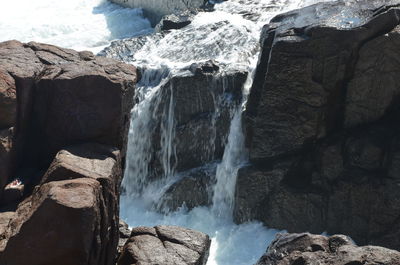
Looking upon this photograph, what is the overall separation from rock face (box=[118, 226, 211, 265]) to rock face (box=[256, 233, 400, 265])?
90cm

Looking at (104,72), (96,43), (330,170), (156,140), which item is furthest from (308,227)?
(96,43)

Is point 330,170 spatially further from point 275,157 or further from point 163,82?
point 163,82

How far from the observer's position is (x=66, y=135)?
27.9 ft

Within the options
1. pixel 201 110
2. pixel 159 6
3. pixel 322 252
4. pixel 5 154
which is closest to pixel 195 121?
pixel 201 110

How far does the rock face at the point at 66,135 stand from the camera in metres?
7.29

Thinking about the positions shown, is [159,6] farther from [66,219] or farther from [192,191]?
[66,219]

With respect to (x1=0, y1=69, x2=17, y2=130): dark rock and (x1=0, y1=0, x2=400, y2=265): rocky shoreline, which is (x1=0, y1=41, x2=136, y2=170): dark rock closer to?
(x1=0, y1=0, x2=400, y2=265): rocky shoreline

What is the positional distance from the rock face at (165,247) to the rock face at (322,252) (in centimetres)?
90

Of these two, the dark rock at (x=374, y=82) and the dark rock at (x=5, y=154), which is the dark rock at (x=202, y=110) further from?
the dark rock at (x=5, y=154)

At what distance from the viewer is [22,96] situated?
8.40 meters

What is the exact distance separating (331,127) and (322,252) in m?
5.78

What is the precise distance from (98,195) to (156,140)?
7.40 metres

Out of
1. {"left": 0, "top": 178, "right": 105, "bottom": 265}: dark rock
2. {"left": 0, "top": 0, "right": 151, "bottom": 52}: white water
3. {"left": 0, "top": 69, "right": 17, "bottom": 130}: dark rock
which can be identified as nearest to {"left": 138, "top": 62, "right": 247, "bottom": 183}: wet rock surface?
{"left": 0, "top": 69, "right": 17, "bottom": 130}: dark rock

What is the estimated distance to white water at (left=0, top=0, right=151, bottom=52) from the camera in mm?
25594
